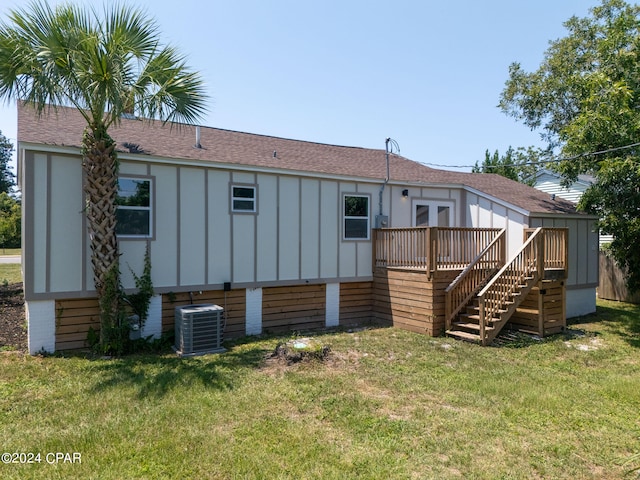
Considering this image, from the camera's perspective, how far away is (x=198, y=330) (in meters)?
7.17

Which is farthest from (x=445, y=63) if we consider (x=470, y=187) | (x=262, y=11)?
(x=262, y=11)

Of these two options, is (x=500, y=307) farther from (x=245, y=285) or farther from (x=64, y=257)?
(x=64, y=257)

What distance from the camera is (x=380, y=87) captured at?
1310 centimetres

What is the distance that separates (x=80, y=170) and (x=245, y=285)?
3.62m

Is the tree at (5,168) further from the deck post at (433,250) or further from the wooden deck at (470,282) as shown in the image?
the deck post at (433,250)

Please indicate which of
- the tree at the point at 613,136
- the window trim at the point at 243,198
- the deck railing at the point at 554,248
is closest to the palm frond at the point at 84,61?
the window trim at the point at 243,198

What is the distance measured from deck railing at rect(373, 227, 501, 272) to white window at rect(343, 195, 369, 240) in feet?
1.17

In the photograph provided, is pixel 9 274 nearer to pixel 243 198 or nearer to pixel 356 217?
pixel 243 198

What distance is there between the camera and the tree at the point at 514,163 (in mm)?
20372

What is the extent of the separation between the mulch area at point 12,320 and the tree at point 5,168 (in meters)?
37.9

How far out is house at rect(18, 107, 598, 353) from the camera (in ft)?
22.6

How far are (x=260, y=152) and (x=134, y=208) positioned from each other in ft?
11.3

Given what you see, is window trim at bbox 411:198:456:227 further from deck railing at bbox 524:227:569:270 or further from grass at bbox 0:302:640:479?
grass at bbox 0:302:640:479

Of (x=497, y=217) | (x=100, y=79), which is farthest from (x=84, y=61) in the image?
(x=497, y=217)
